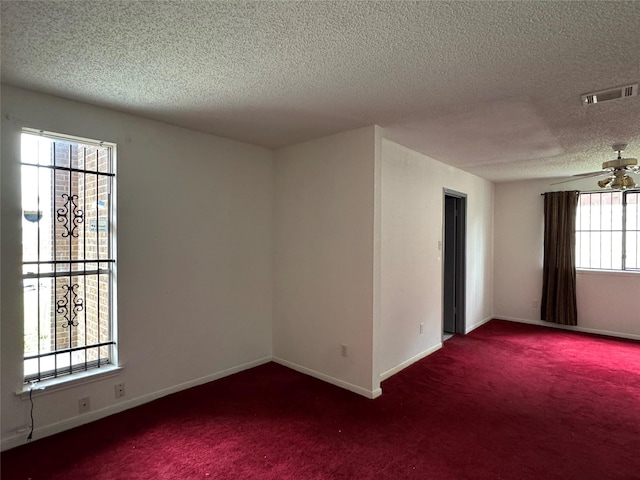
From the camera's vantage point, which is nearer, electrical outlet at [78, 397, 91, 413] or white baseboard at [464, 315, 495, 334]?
electrical outlet at [78, 397, 91, 413]

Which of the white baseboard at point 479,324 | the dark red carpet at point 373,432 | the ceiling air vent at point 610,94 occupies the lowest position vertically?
the dark red carpet at point 373,432

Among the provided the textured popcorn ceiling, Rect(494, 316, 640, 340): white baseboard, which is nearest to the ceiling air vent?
the textured popcorn ceiling

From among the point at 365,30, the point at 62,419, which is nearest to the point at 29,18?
the point at 365,30

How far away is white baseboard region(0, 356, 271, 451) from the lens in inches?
96.1

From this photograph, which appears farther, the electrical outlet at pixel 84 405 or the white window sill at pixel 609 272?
the white window sill at pixel 609 272

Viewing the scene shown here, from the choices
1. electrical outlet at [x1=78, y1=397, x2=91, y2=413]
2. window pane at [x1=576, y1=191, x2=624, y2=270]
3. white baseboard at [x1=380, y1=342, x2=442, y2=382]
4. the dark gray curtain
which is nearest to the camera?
electrical outlet at [x1=78, y1=397, x2=91, y2=413]

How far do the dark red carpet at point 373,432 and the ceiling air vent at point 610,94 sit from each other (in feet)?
7.99

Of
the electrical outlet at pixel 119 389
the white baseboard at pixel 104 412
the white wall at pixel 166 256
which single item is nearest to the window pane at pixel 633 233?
the white wall at pixel 166 256

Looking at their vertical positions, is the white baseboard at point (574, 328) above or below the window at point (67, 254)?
below

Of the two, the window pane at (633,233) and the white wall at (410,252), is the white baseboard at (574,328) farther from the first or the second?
the white wall at (410,252)

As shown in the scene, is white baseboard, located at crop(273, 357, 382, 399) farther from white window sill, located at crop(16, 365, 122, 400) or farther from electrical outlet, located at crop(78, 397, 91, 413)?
electrical outlet, located at crop(78, 397, 91, 413)

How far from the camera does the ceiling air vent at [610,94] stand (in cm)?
234

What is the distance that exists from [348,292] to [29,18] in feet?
9.34

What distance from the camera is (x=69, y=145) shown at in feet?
9.14
